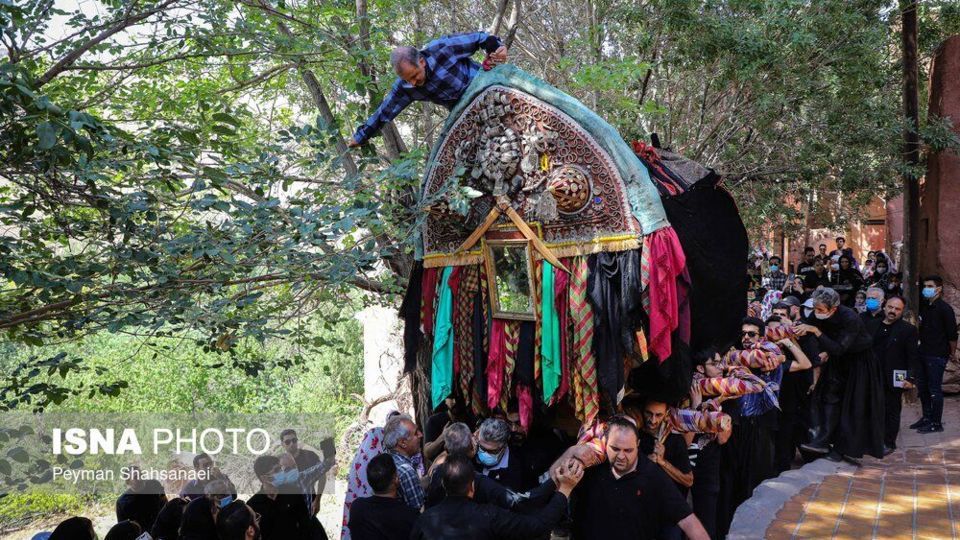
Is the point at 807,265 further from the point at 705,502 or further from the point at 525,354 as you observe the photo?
the point at 525,354

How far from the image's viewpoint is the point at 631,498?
454 cm

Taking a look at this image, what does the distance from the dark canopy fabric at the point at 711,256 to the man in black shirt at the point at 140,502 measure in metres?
3.44

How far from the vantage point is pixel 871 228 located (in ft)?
95.2

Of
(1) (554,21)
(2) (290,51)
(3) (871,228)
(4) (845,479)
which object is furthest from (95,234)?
(3) (871,228)

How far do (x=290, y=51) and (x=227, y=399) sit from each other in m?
12.6

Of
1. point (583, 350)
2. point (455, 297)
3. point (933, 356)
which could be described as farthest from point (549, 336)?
point (933, 356)

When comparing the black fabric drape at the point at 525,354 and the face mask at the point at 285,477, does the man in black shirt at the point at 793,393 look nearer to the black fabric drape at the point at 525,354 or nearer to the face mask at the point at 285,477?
the black fabric drape at the point at 525,354

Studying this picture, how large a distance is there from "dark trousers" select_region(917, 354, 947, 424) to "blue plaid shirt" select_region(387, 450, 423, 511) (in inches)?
299

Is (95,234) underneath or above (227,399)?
above

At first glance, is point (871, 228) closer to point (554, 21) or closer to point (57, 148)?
point (554, 21)

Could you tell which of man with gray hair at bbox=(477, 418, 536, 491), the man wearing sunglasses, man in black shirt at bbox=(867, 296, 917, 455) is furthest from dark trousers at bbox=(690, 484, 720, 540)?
man in black shirt at bbox=(867, 296, 917, 455)

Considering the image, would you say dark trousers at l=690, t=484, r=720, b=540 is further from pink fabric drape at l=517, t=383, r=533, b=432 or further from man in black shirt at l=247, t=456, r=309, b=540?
man in black shirt at l=247, t=456, r=309, b=540

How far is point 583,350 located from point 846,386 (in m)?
4.96

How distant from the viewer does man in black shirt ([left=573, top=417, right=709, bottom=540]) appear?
4473mm
